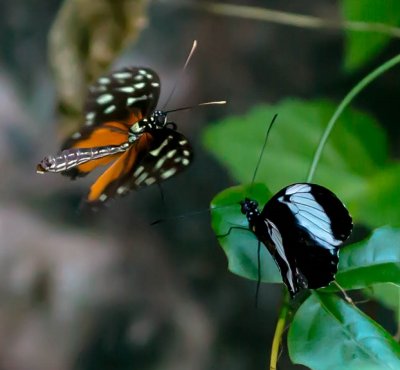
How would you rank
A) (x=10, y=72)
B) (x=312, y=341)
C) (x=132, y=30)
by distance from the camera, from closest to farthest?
(x=312, y=341), (x=132, y=30), (x=10, y=72)

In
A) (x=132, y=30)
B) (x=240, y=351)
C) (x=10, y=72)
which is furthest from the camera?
(x=10, y=72)

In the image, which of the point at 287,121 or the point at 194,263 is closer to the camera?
the point at 287,121

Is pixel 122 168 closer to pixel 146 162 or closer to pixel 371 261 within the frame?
pixel 146 162

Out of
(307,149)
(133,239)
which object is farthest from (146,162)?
(133,239)

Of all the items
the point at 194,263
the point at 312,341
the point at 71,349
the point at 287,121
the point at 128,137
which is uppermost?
the point at 128,137

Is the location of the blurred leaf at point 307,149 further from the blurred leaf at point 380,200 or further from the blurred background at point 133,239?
the blurred background at point 133,239

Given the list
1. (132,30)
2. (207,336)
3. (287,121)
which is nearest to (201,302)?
(207,336)

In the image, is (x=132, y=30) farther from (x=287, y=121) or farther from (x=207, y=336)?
(x=207, y=336)

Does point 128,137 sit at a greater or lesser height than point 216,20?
greater
